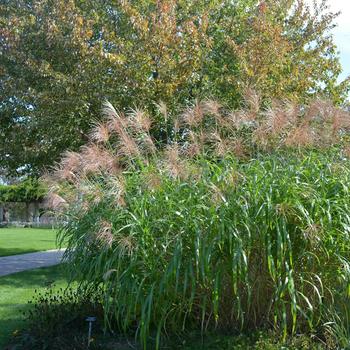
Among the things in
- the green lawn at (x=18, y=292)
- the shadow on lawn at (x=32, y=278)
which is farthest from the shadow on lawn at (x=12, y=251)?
the shadow on lawn at (x=32, y=278)

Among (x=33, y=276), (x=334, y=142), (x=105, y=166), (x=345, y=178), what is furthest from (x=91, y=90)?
(x=345, y=178)

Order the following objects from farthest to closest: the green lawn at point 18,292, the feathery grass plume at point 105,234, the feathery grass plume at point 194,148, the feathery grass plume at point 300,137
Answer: the green lawn at point 18,292, the feathery grass plume at point 194,148, the feathery grass plume at point 300,137, the feathery grass plume at point 105,234

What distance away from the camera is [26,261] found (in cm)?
1561

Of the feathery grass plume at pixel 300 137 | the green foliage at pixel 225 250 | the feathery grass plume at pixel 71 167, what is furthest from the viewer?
the feathery grass plume at pixel 71 167

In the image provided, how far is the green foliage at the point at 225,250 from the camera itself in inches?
218

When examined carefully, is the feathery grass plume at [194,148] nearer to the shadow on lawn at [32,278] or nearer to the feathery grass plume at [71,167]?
the feathery grass plume at [71,167]

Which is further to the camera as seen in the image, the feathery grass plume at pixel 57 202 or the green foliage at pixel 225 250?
the feathery grass plume at pixel 57 202

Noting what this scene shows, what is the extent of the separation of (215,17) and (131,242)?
31.2 ft

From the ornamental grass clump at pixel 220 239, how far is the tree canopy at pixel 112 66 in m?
4.84

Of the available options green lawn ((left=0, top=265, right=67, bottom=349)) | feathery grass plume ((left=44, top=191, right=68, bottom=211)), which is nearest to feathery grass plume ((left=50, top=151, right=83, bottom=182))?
feathery grass plume ((left=44, top=191, right=68, bottom=211))

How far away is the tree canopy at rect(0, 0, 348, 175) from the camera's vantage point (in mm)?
11547

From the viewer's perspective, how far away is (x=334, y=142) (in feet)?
23.4

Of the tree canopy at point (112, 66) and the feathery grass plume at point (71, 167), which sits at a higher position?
the tree canopy at point (112, 66)

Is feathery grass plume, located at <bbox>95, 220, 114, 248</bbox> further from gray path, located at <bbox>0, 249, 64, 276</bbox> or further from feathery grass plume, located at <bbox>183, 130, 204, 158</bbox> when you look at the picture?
gray path, located at <bbox>0, 249, 64, 276</bbox>
